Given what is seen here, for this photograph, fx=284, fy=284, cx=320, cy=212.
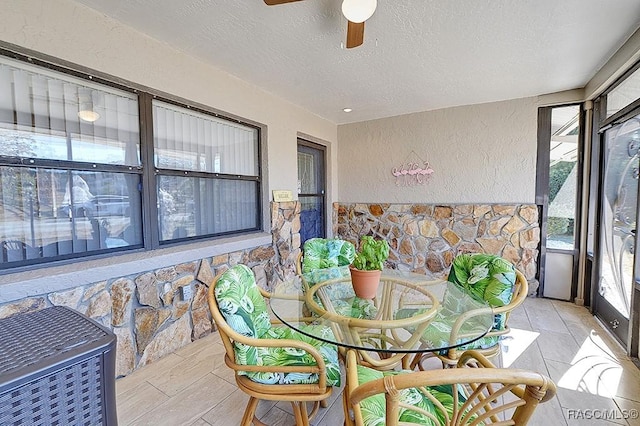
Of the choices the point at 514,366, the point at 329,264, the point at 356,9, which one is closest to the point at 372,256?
the point at 329,264

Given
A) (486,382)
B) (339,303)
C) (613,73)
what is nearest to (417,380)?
(486,382)

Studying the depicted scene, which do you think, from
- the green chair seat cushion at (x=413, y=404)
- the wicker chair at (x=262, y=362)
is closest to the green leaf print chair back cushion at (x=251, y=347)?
the wicker chair at (x=262, y=362)

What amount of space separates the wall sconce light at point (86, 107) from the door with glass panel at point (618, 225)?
13.8ft

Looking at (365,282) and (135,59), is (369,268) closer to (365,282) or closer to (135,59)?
(365,282)

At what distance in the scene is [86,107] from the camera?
6.54 ft

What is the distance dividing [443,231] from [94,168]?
393 cm

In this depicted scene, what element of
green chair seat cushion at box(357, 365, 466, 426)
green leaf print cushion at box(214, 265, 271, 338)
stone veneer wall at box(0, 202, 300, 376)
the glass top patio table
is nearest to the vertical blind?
stone veneer wall at box(0, 202, 300, 376)

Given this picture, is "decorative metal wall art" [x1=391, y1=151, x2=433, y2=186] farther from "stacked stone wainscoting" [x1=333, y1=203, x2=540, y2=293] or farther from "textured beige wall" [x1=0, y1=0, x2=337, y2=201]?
"textured beige wall" [x1=0, y1=0, x2=337, y2=201]

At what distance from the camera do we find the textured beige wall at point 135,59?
65.6 inches

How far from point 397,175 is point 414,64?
1893 mm

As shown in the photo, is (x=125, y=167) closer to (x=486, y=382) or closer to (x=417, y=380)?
(x=417, y=380)

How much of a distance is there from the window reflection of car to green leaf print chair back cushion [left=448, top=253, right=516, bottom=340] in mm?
2590

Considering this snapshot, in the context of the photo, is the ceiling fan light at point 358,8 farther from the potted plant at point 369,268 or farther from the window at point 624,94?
the window at point 624,94

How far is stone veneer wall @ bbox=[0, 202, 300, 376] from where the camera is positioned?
184cm
